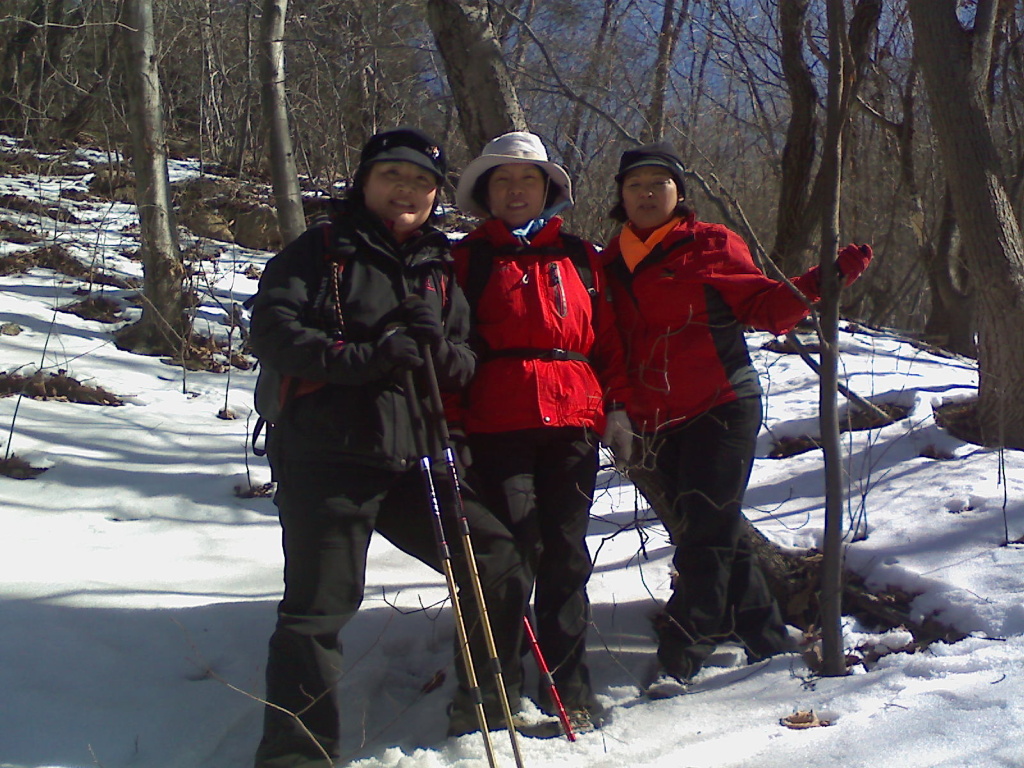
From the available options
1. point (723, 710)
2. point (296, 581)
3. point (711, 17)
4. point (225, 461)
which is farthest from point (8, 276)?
point (723, 710)

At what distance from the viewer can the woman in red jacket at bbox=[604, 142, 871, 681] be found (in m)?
2.95

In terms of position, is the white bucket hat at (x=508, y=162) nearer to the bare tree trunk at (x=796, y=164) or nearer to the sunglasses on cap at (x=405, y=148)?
the sunglasses on cap at (x=405, y=148)

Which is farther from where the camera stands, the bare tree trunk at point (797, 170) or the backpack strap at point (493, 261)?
the bare tree trunk at point (797, 170)

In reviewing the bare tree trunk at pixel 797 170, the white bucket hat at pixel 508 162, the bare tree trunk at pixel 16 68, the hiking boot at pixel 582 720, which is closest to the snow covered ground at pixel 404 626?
the hiking boot at pixel 582 720

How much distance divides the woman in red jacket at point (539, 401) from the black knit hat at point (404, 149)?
271mm

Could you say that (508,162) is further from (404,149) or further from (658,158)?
(658,158)

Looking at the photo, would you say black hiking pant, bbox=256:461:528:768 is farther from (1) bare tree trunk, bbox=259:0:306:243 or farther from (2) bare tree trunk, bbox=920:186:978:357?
(2) bare tree trunk, bbox=920:186:978:357

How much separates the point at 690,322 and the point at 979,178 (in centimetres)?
258

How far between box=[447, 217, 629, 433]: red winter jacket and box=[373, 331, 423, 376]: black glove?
383mm

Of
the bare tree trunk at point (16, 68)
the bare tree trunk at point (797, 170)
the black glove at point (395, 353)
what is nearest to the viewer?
the black glove at point (395, 353)

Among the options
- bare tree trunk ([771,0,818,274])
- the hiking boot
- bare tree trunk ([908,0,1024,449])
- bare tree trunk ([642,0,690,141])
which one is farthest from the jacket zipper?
bare tree trunk ([642,0,690,141])

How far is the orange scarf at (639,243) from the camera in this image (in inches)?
120

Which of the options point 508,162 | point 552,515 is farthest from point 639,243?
point 552,515

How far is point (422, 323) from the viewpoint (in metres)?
2.46
